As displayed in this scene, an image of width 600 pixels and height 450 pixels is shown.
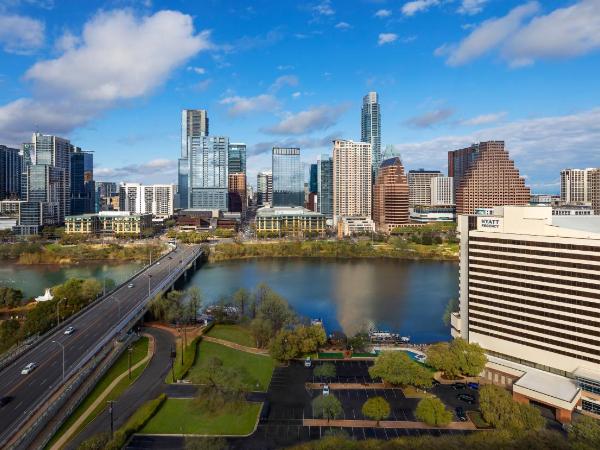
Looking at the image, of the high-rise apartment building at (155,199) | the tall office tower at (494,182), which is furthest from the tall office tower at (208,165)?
the tall office tower at (494,182)

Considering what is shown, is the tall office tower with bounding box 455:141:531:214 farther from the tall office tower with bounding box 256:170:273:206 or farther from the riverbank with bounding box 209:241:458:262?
the tall office tower with bounding box 256:170:273:206

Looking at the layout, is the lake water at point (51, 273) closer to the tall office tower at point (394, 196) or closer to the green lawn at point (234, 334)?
the green lawn at point (234, 334)

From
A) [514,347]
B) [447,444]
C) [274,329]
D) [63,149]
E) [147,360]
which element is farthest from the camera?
[63,149]

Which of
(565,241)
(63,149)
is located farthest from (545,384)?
(63,149)

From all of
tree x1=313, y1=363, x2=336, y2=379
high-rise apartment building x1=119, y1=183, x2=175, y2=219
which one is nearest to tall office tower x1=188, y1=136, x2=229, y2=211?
high-rise apartment building x1=119, y1=183, x2=175, y2=219

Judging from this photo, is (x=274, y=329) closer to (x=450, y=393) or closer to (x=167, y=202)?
(x=450, y=393)

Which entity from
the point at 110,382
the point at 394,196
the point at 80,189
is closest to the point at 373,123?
the point at 394,196
